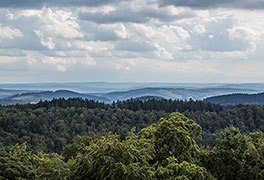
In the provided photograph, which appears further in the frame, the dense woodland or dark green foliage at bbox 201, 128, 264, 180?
dark green foliage at bbox 201, 128, 264, 180

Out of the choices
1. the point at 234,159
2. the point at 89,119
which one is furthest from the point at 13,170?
the point at 89,119

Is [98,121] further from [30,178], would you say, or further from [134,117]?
[30,178]

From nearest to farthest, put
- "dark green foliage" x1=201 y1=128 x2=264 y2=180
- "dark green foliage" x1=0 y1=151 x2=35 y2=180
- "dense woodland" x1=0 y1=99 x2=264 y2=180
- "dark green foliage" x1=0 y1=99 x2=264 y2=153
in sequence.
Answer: "dense woodland" x1=0 y1=99 x2=264 y2=180
"dark green foliage" x1=201 y1=128 x2=264 y2=180
"dark green foliage" x1=0 y1=151 x2=35 y2=180
"dark green foliage" x1=0 y1=99 x2=264 y2=153

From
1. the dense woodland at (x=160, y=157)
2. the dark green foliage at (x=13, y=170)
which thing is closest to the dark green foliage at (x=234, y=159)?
the dense woodland at (x=160, y=157)

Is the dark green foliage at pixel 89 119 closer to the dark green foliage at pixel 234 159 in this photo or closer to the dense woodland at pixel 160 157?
the dense woodland at pixel 160 157

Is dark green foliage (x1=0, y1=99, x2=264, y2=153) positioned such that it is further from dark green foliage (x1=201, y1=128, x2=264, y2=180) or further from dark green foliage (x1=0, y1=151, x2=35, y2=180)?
dark green foliage (x1=201, y1=128, x2=264, y2=180)

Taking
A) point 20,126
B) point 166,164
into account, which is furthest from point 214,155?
point 20,126

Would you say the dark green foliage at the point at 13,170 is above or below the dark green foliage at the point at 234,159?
below

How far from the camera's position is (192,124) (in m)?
22.4

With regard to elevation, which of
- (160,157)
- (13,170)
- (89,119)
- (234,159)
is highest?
(160,157)

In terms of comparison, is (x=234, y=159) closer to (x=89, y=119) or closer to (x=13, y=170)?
(x=13, y=170)

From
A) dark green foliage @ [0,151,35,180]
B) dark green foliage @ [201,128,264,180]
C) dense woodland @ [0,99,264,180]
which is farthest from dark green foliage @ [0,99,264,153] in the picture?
dark green foliage @ [201,128,264,180]

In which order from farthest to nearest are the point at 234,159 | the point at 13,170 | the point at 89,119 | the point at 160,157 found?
the point at 89,119 < the point at 13,170 < the point at 234,159 < the point at 160,157

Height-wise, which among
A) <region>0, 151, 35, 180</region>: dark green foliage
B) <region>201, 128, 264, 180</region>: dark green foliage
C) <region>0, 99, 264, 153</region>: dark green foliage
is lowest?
<region>0, 99, 264, 153</region>: dark green foliage
